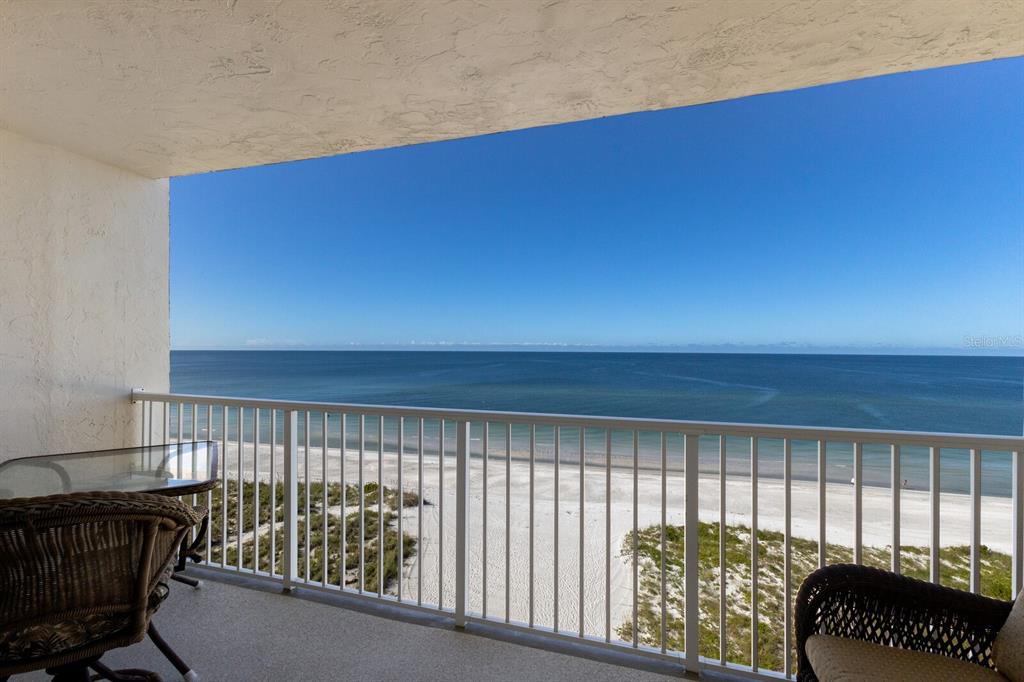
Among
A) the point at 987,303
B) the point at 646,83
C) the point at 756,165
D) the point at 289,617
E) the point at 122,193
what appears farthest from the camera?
the point at 756,165

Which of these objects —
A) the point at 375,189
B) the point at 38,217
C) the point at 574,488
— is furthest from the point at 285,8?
the point at 375,189

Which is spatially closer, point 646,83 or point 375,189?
point 646,83

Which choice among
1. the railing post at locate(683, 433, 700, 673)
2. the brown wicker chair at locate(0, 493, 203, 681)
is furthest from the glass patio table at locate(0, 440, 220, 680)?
the railing post at locate(683, 433, 700, 673)

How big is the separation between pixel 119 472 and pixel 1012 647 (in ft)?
10.2

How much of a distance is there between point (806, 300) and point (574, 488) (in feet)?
49.5

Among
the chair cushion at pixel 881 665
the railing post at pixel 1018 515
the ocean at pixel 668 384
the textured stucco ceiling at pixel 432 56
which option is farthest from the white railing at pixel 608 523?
the ocean at pixel 668 384

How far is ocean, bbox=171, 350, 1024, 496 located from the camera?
2045 centimetres

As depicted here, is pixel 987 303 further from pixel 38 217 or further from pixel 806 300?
pixel 38 217

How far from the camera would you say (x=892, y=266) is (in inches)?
808

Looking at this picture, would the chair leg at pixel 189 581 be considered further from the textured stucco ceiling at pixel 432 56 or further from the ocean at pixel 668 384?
the ocean at pixel 668 384

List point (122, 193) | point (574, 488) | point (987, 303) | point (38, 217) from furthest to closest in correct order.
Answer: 1. point (987, 303)
2. point (574, 488)
3. point (122, 193)
4. point (38, 217)

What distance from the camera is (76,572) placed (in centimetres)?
141

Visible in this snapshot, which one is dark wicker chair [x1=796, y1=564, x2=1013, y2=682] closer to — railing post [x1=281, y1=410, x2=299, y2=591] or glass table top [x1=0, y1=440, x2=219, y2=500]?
glass table top [x1=0, y1=440, x2=219, y2=500]

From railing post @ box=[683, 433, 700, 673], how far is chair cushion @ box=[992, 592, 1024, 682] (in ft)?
3.01
